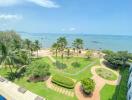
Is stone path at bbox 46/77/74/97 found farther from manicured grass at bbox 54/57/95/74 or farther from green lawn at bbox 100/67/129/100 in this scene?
manicured grass at bbox 54/57/95/74

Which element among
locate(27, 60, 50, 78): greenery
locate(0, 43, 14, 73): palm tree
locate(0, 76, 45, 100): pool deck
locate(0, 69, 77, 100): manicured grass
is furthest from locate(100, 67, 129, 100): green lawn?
locate(0, 43, 14, 73): palm tree

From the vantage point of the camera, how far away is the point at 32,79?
55.2 metres

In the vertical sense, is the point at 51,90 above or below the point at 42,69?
below

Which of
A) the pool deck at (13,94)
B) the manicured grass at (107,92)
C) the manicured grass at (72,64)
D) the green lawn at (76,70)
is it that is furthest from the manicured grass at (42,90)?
the manicured grass at (72,64)

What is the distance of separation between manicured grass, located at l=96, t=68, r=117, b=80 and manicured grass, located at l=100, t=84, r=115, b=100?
21.6ft

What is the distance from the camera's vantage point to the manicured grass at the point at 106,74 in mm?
61109

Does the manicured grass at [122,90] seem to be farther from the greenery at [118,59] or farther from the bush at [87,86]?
the bush at [87,86]

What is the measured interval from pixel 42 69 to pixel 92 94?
18185mm

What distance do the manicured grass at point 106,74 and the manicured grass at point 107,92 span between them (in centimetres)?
658

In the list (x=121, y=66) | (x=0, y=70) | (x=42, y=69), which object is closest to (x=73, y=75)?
(x=42, y=69)

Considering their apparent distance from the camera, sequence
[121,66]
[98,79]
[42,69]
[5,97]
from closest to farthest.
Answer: [5,97] < [42,69] < [98,79] < [121,66]

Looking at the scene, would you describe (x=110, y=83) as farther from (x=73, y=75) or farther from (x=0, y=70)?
(x=0, y=70)

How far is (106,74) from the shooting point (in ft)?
210

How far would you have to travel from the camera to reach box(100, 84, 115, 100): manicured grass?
47.7 metres
